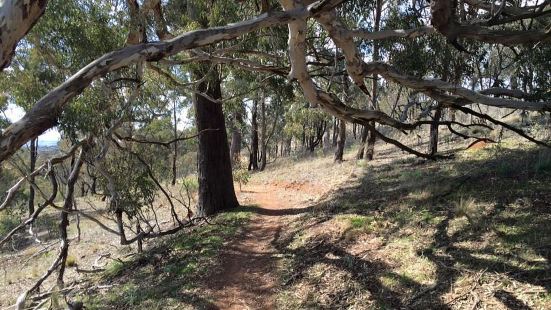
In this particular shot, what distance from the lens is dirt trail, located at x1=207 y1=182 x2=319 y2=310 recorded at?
483 centimetres

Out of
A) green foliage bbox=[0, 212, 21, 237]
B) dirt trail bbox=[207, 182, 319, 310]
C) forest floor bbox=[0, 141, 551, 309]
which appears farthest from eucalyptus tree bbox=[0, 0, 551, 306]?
green foliage bbox=[0, 212, 21, 237]

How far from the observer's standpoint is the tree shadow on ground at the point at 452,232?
375 centimetres

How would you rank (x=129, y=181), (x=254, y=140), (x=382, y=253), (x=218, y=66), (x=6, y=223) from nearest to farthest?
(x=382, y=253)
(x=129, y=181)
(x=218, y=66)
(x=6, y=223)
(x=254, y=140)

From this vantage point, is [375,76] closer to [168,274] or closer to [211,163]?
[211,163]

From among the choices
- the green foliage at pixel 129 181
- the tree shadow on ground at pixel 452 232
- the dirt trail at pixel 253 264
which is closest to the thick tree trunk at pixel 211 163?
the dirt trail at pixel 253 264

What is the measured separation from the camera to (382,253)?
4.77m

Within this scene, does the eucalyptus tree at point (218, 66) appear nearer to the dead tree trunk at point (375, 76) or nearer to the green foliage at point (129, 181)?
the green foliage at point (129, 181)

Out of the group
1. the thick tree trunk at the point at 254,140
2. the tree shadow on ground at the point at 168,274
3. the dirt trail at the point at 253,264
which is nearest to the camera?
the dirt trail at the point at 253,264

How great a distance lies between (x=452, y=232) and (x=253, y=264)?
2433mm

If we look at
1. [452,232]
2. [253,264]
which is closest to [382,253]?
[452,232]

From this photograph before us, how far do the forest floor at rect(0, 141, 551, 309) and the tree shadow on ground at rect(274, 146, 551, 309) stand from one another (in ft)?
0.04

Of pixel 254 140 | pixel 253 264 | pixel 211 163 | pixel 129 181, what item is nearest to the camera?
pixel 253 264

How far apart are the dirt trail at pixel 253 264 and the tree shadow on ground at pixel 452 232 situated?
0.28 metres

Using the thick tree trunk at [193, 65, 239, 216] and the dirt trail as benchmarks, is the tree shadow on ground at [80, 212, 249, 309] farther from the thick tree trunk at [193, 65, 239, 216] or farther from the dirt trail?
the thick tree trunk at [193, 65, 239, 216]
